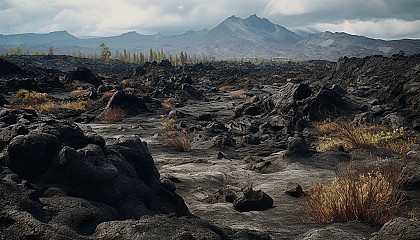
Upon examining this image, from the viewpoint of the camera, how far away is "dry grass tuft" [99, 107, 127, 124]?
63.7 ft

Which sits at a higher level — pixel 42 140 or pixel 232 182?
pixel 42 140

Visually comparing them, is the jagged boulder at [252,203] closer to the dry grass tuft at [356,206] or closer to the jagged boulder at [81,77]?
the dry grass tuft at [356,206]

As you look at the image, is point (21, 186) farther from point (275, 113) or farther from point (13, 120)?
point (275, 113)

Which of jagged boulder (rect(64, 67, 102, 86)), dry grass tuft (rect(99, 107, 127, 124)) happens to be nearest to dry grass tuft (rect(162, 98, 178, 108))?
dry grass tuft (rect(99, 107, 127, 124))

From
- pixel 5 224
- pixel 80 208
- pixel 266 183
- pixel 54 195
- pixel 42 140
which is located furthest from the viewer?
pixel 266 183

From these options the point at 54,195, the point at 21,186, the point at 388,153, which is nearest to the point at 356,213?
the point at 54,195

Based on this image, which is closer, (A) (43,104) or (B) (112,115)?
(B) (112,115)

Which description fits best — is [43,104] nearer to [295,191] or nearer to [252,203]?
[252,203]

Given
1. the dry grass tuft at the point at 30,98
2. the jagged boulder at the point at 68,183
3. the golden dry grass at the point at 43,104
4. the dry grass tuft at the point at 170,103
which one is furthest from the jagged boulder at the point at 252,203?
the dry grass tuft at the point at 30,98

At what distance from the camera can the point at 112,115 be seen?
20.1 m

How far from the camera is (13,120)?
22.3 ft

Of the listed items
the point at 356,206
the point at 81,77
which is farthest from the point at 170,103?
the point at 356,206

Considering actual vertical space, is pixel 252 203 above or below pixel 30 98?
below

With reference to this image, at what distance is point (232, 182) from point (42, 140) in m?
5.66
